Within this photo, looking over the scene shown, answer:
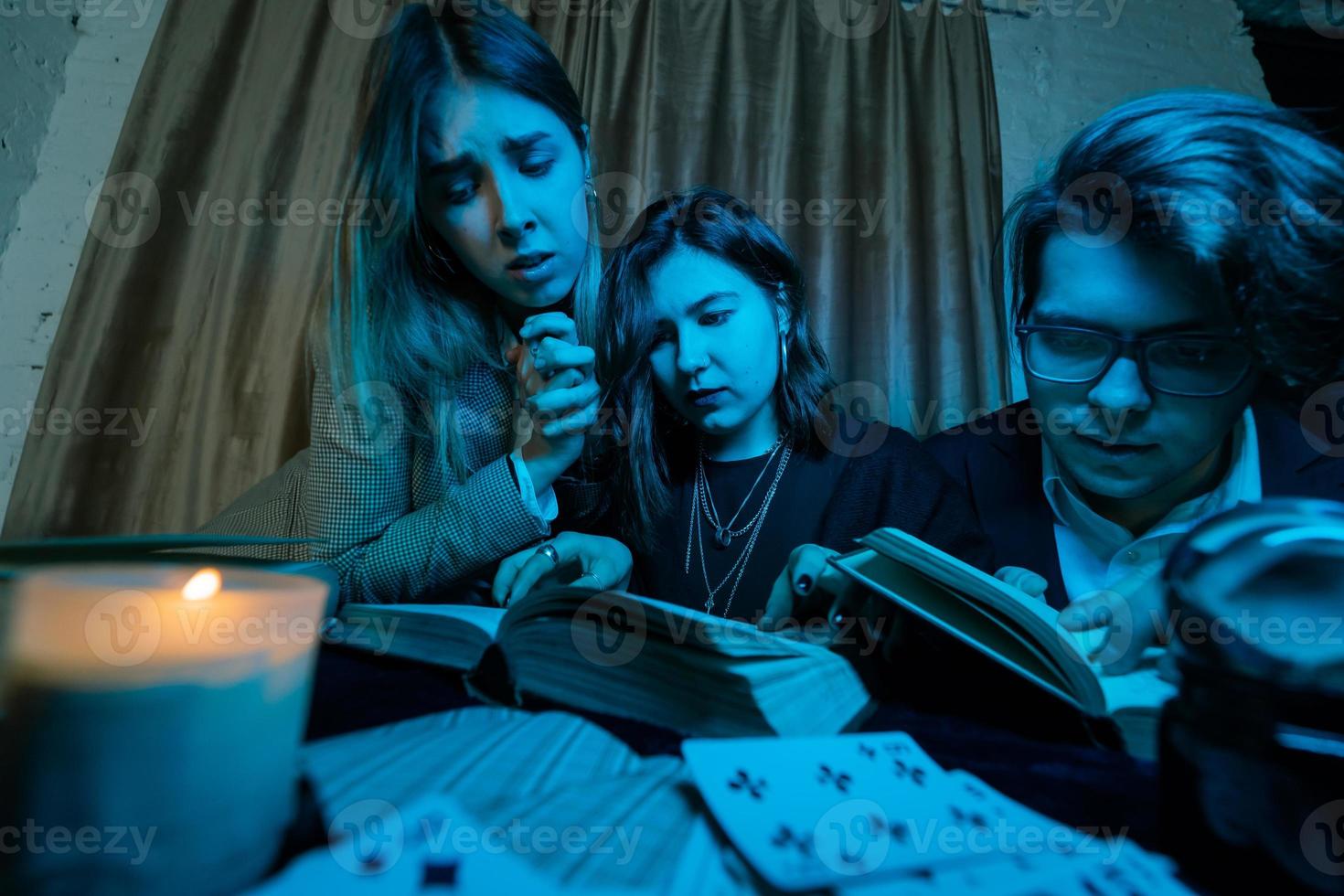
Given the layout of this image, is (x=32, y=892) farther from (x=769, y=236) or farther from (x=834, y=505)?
(x=769, y=236)

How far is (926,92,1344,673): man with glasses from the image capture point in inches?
34.2

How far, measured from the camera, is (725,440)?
115cm

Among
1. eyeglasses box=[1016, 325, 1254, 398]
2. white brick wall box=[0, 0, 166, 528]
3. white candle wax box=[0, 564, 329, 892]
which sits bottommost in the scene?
white candle wax box=[0, 564, 329, 892]

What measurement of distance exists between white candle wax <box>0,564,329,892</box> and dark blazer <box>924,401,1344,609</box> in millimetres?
990

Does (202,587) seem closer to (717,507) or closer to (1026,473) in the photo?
(717,507)

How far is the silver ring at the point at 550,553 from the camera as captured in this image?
955 mm

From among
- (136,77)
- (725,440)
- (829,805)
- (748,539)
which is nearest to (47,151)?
(136,77)

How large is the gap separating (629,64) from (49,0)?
44.5 inches

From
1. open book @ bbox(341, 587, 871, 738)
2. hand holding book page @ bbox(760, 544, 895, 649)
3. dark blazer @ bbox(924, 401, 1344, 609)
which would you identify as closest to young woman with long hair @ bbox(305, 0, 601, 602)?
hand holding book page @ bbox(760, 544, 895, 649)

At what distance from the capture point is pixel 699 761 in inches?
14.4

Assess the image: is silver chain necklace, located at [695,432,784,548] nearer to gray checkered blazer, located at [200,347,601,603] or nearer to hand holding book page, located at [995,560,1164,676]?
gray checkered blazer, located at [200,347,601,603]

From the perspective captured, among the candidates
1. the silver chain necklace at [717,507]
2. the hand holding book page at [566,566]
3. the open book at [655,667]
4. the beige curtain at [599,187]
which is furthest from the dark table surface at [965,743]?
the beige curtain at [599,187]

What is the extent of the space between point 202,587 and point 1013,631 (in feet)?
1.68

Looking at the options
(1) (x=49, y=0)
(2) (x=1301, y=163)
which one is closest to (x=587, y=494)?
(2) (x=1301, y=163)
